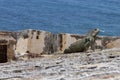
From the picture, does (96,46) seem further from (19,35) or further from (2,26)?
(2,26)

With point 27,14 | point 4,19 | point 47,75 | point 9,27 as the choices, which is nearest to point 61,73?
point 47,75

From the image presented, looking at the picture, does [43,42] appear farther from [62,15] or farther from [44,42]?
[62,15]

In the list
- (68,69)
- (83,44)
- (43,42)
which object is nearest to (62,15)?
(43,42)

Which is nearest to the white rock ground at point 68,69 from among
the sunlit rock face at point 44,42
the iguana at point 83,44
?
the iguana at point 83,44

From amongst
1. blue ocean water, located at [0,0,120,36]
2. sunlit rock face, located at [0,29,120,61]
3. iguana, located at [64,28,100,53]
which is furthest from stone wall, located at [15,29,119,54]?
blue ocean water, located at [0,0,120,36]

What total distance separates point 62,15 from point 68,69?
61.5 m

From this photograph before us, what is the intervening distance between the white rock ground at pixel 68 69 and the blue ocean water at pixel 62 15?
4478cm

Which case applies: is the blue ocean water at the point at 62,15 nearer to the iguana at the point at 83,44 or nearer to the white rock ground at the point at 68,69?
the iguana at the point at 83,44

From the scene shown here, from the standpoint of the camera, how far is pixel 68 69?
252 inches

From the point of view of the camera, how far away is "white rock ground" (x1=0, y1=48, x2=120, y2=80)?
5836 mm

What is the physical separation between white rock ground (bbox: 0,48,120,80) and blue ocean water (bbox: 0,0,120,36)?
44.8m

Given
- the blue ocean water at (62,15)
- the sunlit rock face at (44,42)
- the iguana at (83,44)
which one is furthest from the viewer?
the blue ocean water at (62,15)

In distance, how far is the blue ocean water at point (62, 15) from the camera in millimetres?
56656

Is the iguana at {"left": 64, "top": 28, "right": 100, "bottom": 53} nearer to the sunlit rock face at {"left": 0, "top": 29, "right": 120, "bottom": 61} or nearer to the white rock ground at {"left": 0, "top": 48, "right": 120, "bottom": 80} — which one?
the sunlit rock face at {"left": 0, "top": 29, "right": 120, "bottom": 61}
